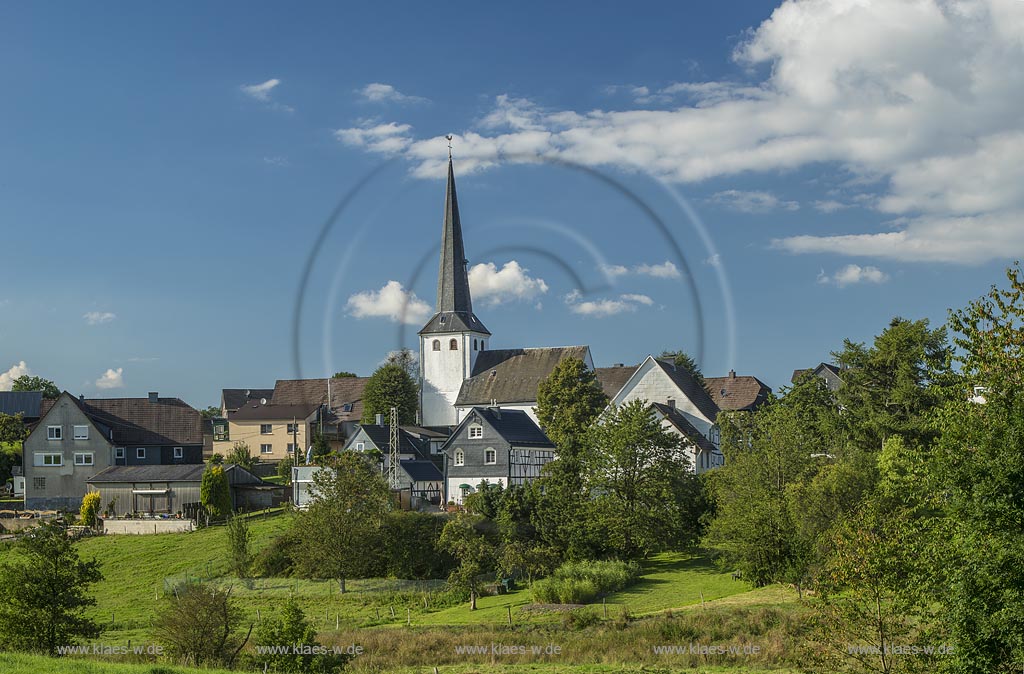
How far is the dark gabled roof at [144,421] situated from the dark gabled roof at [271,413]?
20001mm

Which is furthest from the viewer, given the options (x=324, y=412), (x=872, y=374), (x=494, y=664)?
(x=324, y=412)

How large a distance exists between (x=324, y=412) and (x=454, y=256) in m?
21.1

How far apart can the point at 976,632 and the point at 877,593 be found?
3.35m

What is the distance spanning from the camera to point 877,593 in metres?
24.0

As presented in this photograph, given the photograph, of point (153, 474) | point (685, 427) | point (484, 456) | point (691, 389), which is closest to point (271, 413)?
point (153, 474)

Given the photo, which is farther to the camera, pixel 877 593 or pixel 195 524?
pixel 195 524

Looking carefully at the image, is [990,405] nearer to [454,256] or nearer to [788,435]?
[788,435]

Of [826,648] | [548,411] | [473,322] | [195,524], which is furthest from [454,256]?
[826,648]

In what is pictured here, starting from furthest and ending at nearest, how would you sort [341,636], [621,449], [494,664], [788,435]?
[621,449], [788,435], [341,636], [494,664]

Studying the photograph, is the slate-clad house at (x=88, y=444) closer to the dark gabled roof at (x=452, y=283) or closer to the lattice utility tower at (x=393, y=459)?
the lattice utility tower at (x=393, y=459)

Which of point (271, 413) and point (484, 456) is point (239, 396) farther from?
point (484, 456)

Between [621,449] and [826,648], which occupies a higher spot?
[621,449]

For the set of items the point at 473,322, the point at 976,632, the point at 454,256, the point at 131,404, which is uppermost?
the point at 454,256

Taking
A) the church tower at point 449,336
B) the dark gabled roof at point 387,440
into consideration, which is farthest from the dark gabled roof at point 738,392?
the dark gabled roof at point 387,440
